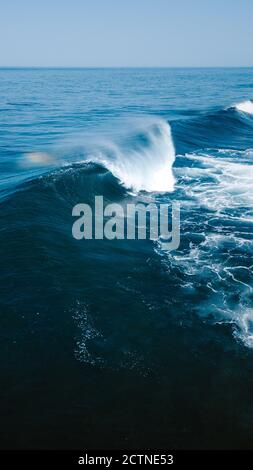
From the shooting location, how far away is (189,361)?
948cm

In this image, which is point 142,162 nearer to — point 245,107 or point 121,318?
point 121,318

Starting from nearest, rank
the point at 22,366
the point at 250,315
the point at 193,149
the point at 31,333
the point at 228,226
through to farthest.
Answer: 1. the point at 22,366
2. the point at 31,333
3. the point at 250,315
4. the point at 228,226
5. the point at 193,149

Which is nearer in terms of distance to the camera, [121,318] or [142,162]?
[121,318]

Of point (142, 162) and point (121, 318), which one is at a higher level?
point (142, 162)

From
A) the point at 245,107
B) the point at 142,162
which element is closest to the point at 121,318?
the point at 142,162

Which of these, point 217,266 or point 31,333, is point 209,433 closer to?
point 31,333

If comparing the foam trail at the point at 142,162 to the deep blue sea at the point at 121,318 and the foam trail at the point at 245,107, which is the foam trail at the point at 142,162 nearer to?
the deep blue sea at the point at 121,318

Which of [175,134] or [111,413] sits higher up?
[175,134]

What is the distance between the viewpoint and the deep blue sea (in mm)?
7953

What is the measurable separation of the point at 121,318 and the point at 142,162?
17.8 m

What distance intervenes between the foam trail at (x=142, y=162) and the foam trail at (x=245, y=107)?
23282 millimetres

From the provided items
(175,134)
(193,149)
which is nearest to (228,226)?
(193,149)

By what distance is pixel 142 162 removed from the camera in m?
26.8
